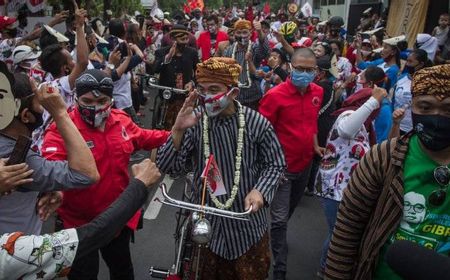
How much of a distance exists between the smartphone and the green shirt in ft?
5.24

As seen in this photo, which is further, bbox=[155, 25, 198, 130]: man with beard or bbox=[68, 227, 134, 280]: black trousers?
bbox=[155, 25, 198, 130]: man with beard

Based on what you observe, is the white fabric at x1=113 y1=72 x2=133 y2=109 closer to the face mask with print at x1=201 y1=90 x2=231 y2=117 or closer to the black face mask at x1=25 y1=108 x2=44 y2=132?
the face mask with print at x1=201 y1=90 x2=231 y2=117

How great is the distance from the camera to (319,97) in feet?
13.5

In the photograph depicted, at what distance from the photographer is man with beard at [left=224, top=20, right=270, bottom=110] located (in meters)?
6.86

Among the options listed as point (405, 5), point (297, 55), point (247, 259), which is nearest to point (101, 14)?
point (405, 5)

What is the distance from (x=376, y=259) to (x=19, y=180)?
5.08ft

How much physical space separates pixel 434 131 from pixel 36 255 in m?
1.64

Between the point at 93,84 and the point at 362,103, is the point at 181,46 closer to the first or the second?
the point at 362,103

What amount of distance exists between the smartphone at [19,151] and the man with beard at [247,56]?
4.77 m

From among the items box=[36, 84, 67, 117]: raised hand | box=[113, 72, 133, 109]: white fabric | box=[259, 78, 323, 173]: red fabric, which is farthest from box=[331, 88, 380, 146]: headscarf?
box=[113, 72, 133, 109]: white fabric

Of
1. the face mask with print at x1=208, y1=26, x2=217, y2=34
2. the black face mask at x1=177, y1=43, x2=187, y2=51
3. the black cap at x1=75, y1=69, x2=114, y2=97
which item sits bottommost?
the face mask with print at x1=208, y1=26, x2=217, y2=34

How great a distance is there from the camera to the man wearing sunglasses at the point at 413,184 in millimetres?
1858

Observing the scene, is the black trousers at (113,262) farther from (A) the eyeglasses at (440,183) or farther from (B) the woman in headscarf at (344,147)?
(A) the eyeglasses at (440,183)

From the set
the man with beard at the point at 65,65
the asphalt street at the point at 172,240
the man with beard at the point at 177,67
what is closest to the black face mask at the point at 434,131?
the asphalt street at the point at 172,240
